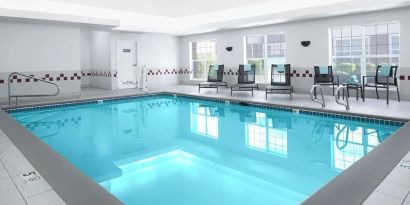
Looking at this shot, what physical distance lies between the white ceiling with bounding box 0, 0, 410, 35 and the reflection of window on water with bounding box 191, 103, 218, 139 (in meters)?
2.63

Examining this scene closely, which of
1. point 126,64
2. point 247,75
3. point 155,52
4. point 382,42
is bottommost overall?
point 247,75

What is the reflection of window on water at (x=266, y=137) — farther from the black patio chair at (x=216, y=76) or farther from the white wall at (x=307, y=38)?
the black patio chair at (x=216, y=76)

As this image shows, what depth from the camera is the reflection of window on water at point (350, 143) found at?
3576 millimetres

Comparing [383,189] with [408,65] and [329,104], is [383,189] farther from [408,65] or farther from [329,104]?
[408,65]

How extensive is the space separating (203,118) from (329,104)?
261cm

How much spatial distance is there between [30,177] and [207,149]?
7.06ft

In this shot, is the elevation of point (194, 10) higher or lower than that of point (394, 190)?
higher

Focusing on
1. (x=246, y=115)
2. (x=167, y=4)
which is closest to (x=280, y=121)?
(x=246, y=115)

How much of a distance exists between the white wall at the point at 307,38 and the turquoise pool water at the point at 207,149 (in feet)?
8.01

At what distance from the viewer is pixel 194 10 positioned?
343 inches

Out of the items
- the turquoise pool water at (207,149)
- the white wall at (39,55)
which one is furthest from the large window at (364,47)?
the white wall at (39,55)

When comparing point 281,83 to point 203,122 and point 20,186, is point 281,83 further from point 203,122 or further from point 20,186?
Answer: point 20,186

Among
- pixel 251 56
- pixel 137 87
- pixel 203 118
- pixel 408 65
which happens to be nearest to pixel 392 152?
pixel 203 118

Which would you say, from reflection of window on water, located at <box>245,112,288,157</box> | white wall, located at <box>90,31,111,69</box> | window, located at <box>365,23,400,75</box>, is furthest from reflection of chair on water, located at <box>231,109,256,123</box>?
white wall, located at <box>90,31,111,69</box>
